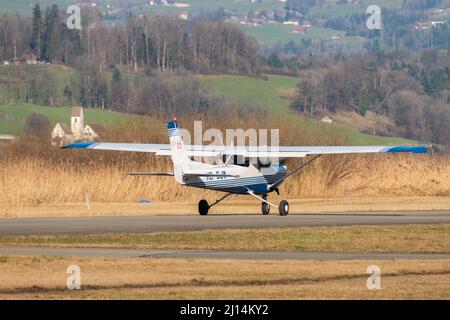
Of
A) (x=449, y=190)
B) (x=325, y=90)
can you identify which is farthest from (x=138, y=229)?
(x=325, y=90)

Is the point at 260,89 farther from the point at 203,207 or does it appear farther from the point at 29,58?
the point at 203,207

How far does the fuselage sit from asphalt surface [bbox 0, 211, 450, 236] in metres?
1.01

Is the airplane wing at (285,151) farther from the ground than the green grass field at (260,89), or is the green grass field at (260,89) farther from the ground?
the airplane wing at (285,151)

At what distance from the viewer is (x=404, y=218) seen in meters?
36.0

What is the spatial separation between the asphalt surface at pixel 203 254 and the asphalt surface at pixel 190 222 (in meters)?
4.44

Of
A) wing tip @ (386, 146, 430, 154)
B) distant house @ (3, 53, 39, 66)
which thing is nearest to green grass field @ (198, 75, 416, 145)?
distant house @ (3, 53, 39, 66)

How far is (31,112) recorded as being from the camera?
422 feet

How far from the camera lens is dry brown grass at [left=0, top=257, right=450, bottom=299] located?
18.7 m

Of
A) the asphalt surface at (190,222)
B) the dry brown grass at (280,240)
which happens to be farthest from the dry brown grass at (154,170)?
the dry brown grass at (280,240)

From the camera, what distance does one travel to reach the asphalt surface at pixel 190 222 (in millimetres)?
31328

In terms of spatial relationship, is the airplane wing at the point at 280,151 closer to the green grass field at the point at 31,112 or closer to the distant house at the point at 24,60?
the green grass field at the point at 31,112

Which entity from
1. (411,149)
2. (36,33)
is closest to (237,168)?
(411,149)

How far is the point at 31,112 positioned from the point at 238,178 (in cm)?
9210
